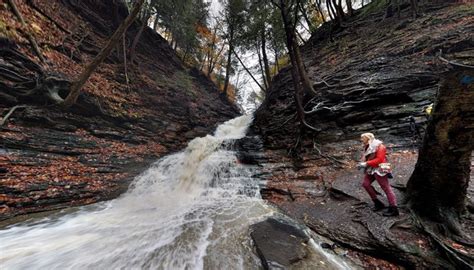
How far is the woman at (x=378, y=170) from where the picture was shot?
13.0 ft

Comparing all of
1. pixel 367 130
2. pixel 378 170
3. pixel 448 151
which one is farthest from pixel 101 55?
pixel 367 130

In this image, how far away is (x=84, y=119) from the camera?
9.19 meters

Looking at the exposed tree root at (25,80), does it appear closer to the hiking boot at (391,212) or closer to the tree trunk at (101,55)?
the tree trunk at (101,55)

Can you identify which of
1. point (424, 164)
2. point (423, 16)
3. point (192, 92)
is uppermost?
point (192, 92)

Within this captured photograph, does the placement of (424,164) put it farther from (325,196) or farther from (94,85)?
(94,85)

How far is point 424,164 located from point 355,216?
1.62 metres

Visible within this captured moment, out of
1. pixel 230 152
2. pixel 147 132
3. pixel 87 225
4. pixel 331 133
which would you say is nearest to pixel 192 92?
pixel 147 132

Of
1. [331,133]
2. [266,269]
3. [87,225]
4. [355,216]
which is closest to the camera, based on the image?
[266,269]

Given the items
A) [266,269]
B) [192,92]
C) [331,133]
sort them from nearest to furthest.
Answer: [266,269] → [331,133] → [192,92]

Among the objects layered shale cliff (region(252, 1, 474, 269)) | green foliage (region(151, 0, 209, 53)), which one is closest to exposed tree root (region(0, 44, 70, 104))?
layered shale cliff (region(252, 1, 474, 269))

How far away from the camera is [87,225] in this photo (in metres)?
4.98

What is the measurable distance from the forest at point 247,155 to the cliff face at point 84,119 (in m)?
0.06

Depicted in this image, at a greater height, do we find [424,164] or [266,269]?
[424,164]

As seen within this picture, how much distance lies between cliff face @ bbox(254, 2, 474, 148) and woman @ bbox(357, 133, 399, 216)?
10.9 ft
